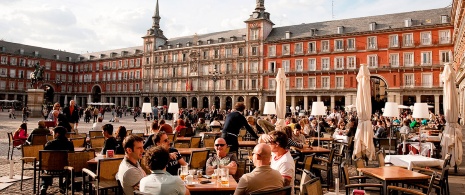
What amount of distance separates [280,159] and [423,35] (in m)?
36.5

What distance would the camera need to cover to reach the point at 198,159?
6.41 meters

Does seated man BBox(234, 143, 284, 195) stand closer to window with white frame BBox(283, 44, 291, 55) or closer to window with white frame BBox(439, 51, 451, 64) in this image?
window with white frame BBox(439, 51, 451, 64)

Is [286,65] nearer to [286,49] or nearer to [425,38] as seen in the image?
[286,49]

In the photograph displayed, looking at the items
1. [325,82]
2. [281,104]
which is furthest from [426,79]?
[281,104]

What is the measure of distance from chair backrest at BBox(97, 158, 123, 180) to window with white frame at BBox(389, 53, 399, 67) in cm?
3678

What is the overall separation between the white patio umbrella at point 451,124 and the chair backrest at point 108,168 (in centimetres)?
865

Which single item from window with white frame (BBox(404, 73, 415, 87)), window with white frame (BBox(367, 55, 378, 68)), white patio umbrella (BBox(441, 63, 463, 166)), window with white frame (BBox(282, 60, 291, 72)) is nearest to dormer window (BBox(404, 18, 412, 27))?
window with white frame (BBox(367, 55, 378, 68))

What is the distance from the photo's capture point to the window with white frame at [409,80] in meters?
35.3

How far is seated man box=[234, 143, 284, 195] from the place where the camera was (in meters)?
3.54

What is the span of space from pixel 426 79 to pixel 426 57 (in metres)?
2.31

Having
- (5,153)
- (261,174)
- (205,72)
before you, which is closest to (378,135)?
(261,174)

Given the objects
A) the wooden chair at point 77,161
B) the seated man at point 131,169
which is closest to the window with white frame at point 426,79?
the wooden chair at point 77,161

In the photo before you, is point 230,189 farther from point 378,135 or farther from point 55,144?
point 378,135

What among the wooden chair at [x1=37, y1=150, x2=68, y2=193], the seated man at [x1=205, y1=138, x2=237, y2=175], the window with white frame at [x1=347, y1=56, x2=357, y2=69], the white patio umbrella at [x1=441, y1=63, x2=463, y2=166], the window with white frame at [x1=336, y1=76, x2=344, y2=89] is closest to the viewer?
the seated man at [x1=205, y1=138, x2=237, y2=175]
